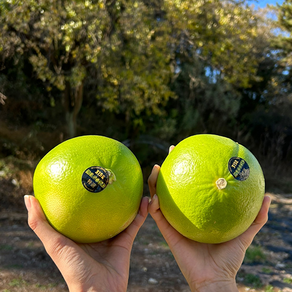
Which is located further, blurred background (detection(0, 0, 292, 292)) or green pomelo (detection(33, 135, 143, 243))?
blurred background (detection(0, 0, 292, 292))

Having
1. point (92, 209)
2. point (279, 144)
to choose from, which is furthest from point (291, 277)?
point (279, 144)

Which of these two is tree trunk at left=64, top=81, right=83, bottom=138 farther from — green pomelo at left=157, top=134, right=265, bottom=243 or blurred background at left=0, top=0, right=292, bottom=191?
green pomelo at left=157, top=134, right=265, bottom=243

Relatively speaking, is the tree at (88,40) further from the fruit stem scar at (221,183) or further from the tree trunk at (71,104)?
the fruit stem scar at (221,183)

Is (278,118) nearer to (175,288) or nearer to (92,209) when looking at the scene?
(175,288)

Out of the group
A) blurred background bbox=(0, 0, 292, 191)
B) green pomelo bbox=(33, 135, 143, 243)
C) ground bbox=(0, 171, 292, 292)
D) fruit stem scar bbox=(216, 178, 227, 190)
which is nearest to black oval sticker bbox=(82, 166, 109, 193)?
green pomelo bbox=(33, 135, 143, 243)

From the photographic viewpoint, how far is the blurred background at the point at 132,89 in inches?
185

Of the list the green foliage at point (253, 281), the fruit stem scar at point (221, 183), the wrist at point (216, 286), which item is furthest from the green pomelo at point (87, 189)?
the green foliage at point (253, 281)

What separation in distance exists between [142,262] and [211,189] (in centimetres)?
375

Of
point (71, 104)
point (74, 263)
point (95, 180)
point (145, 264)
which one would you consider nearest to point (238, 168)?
point (95, 180)

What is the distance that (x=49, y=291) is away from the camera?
145 inches

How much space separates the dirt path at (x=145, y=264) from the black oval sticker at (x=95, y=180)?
9.68 feet

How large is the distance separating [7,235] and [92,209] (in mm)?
4583

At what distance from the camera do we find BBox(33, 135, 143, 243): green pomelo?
1464mm

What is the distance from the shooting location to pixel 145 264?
4.70 meters
